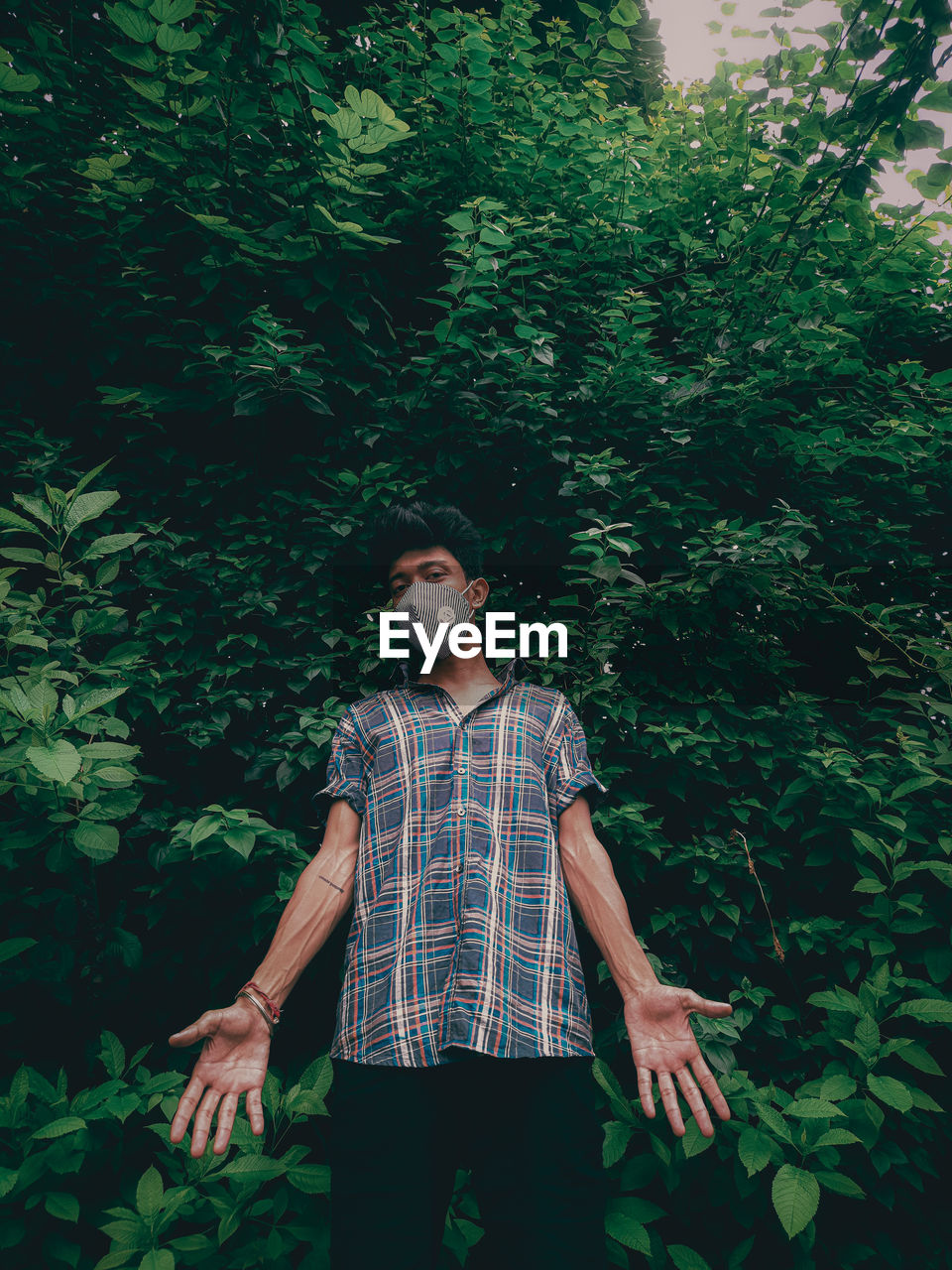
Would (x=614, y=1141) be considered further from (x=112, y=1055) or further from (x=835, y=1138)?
(x=112, y=1055)

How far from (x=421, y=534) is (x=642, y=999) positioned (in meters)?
1.45

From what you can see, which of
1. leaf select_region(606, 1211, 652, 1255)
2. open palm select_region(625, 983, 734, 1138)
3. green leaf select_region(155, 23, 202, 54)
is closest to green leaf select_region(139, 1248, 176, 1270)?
leaf select_region(606, 1211, 652, 1255)

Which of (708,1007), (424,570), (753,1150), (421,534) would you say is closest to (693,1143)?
(753,1150)

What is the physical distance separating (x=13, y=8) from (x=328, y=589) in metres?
2.44

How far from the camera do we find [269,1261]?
5.37 ft

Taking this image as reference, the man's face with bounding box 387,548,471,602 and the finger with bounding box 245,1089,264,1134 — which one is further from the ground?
the man's face with bounding box 387,548,471,602

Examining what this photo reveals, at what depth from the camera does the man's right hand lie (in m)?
1.41

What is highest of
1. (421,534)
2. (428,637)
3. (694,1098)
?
(421,534)

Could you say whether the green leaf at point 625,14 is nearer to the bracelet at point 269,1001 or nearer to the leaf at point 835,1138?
the bracelet at point 269,1001

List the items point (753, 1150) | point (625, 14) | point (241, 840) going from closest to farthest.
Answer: point (753, 1150), point (241, 840), point (625, 14)

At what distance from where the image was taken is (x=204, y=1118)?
1.42m

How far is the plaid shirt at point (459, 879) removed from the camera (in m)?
1.47

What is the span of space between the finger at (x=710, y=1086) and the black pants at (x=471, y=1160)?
0.25 m

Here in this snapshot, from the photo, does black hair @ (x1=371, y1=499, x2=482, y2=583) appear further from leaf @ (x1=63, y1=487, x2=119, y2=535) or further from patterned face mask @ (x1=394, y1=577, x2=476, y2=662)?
leaf @ (x1=63, y1=487, x2=119, y2=535)
